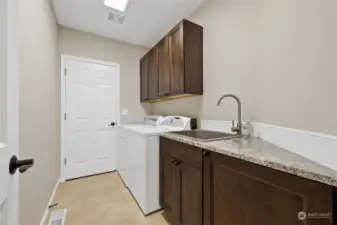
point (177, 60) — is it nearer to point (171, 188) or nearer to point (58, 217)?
point (171, 188)

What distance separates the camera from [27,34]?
1.34 m

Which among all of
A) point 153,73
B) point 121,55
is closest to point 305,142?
point 153,73

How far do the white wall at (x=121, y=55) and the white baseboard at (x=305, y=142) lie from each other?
2.56 meters

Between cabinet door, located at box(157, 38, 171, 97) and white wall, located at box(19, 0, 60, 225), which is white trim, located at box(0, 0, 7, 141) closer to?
white wall, located at box(19, 0, 60, 225)

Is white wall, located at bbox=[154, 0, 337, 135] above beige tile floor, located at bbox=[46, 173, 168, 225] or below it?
above

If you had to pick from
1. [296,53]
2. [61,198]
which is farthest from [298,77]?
[61,198]

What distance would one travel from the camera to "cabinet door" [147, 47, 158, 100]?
9.24 feet

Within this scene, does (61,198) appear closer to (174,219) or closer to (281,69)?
(174,219)

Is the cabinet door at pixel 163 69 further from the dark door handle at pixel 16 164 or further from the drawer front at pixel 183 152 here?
the dark door handle at pixel 16 164

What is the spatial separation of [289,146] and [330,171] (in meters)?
0.40

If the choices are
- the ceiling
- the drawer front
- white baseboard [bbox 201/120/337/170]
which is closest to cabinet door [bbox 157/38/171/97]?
the ceiling

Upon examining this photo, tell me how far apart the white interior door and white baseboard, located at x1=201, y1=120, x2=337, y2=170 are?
8.69 ft

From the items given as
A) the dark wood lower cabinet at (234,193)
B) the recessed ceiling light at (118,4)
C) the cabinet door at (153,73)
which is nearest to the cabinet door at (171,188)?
the dark wood lower cabinet at (234,193)

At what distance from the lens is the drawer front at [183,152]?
1337 mm
